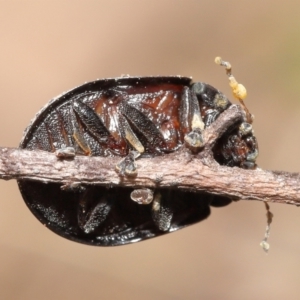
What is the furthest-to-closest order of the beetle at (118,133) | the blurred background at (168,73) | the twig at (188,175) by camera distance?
the blurred background at (168,73) → the beetle at (118,133) → the twig at (188,175)

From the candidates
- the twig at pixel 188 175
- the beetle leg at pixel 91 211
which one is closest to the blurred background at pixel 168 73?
the beetle leg at pixel 91 211

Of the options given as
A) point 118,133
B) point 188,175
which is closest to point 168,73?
point 118,133

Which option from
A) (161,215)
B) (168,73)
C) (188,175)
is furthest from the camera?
(168,73)

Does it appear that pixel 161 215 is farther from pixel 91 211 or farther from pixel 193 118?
pixel 193 118

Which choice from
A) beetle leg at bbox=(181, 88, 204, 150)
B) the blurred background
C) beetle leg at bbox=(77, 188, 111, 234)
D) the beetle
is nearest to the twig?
beetle leg at bbox=(181, 88, 204, 150)

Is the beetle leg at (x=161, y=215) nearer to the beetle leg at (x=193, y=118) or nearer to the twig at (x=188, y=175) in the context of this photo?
the twig at (x=188, y=175)

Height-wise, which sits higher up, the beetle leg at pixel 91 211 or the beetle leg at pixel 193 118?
the beetle leg at pixel 193 118

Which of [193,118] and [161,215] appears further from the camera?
[161,215]
